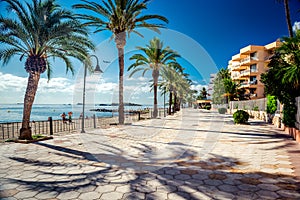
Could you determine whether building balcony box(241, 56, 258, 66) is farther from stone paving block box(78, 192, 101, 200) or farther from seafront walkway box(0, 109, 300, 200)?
stone paving block box(78, 192, 101, 200)

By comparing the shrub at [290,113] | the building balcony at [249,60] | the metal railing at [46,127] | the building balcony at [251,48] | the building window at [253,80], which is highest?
the building balcony at [251,48]

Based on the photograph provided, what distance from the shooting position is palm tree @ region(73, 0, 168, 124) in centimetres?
1267

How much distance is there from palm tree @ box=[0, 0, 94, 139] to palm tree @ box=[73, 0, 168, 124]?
4349 mm

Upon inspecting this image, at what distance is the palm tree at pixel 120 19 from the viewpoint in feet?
41.6

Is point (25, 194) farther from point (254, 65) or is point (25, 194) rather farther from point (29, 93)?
point (254, 65)

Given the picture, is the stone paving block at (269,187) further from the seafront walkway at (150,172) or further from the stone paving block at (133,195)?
the stone paving block at (133,195)

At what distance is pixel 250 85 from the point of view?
126 ft

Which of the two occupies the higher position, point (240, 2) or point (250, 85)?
point (240, 2)

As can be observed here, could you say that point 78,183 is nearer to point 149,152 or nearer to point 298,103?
point 149,152

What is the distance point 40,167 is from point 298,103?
10.6m

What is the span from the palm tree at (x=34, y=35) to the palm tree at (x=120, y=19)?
4349 mm

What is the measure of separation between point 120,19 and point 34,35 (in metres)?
6.62

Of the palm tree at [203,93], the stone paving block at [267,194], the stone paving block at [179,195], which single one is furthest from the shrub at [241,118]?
the palm tree at [203,93]

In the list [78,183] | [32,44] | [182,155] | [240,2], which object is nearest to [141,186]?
[78,183]
